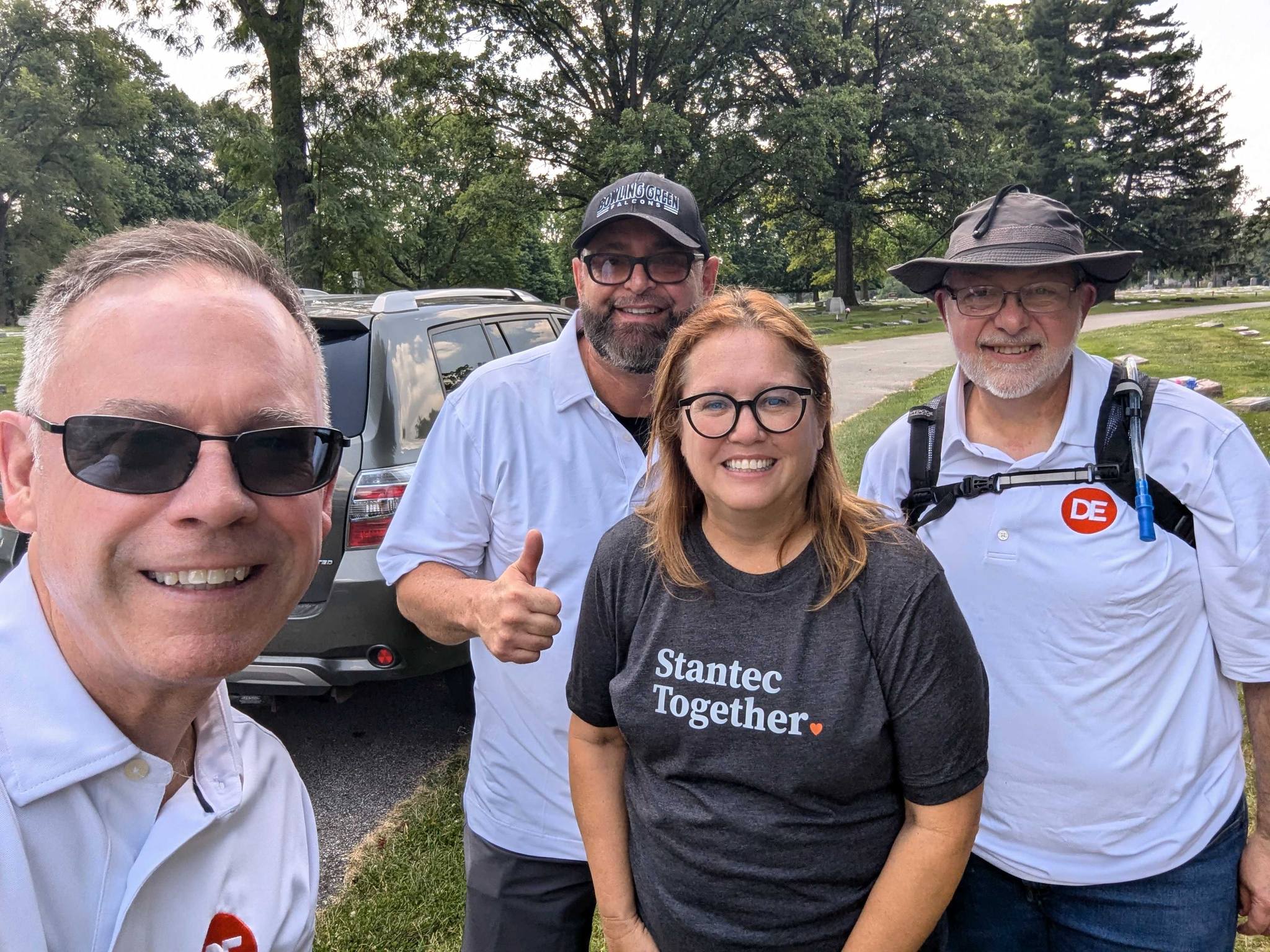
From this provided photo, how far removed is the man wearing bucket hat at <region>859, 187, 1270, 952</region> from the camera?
1.79 metres

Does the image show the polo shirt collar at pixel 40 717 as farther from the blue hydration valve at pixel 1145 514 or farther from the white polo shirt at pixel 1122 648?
the blue hydration valve at pixel 1145 514

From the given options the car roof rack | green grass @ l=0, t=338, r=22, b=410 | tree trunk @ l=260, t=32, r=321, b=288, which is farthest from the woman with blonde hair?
green grass @ l=0, t=338, r=22, b=410

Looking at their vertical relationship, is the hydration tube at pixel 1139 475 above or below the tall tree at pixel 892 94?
below

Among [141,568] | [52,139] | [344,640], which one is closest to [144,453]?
[141,568]

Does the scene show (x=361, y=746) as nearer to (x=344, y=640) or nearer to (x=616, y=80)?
(x=344, y=640)

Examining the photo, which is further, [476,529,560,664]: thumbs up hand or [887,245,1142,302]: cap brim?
[887,245,1142,302]: cap brim

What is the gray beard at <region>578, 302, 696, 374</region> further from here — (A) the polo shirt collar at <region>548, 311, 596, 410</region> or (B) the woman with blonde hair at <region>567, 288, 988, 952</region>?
(B) the woman with blonde hair at <region>567, 288, 988, 952</region>

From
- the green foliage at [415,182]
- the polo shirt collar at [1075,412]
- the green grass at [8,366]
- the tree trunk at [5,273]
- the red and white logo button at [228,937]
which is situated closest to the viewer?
the red and white logo button at [228,937]

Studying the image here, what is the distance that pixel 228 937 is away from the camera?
1.25 metres

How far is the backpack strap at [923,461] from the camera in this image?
204 cm

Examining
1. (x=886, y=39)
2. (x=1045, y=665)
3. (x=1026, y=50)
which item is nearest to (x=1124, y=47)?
(x=1026, y=50)

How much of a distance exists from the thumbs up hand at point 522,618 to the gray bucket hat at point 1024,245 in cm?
116

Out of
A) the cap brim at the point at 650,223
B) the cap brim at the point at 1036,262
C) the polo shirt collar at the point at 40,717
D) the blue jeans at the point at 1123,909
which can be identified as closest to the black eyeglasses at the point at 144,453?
the polo shirt collar at the point at 40,717

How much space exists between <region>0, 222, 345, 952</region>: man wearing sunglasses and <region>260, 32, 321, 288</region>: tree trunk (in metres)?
12.5
